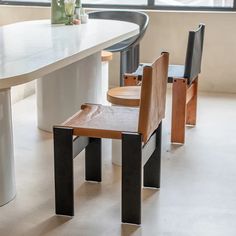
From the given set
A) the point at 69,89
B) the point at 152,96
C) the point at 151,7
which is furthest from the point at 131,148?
the point at 151,7

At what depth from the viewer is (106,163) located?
3.24 m

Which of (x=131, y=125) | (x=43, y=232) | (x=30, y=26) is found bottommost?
(x=43, y=232)

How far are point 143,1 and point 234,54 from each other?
108 centimetres

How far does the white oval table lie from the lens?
226cm

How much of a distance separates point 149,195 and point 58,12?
1602mm

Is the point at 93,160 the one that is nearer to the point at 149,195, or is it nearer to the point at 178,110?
the point at 149,195

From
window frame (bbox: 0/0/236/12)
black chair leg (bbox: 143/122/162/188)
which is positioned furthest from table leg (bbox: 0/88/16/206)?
window frame (bbox: 0/0/236/12)

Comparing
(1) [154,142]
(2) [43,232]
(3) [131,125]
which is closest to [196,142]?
(1) [154,142]

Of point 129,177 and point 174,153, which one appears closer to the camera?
point 129,177

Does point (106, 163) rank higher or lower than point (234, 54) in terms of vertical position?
lower

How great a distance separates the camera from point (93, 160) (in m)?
2.95

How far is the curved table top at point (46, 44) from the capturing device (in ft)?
6.93

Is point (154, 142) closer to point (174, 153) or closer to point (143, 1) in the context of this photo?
point (174, 153)

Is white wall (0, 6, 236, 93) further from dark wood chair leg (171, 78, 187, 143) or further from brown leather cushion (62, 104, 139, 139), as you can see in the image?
brown leather cushion (62, 104, 139, 139)
